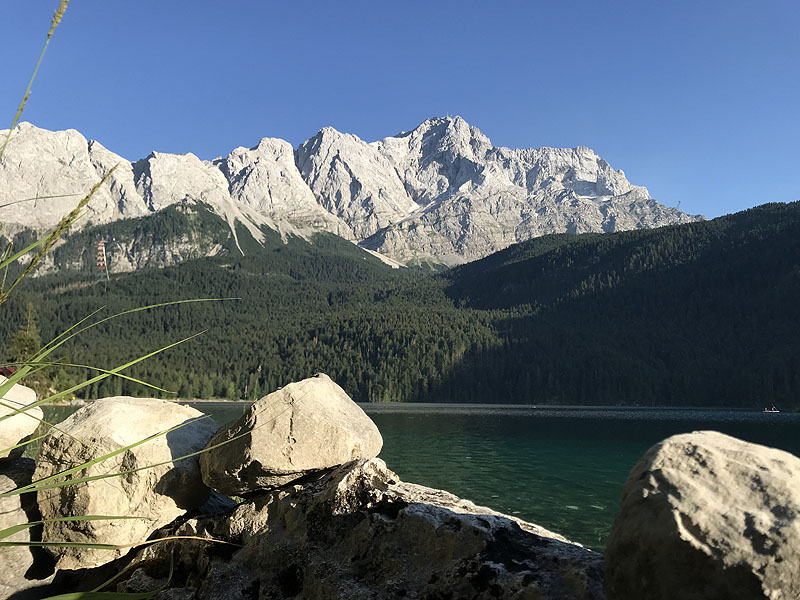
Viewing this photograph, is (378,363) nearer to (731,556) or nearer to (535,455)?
(535,455)

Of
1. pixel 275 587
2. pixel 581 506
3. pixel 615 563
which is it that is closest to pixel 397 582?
pixel 275 587

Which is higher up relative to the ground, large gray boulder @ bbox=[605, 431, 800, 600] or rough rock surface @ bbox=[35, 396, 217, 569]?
large gray boulder @ bbox=[605, 431, 800, 600]

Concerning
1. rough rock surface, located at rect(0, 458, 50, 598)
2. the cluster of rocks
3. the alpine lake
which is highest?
the cluster of rocks

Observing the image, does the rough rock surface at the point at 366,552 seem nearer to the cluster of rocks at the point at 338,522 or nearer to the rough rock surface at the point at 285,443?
the cluster of rocks at the point at 338,522

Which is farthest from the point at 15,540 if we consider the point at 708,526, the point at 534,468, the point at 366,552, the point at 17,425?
the point at 534,468

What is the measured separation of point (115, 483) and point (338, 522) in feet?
16.4

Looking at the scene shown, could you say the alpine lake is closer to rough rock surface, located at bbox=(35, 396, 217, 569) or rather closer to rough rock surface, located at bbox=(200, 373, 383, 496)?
rough rock surface, located at bbox=(35, 396, 217, 569)

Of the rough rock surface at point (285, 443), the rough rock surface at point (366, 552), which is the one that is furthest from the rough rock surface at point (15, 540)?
the rough rock surface at point (285, 443)

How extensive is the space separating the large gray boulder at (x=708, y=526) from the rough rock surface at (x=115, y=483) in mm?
8295

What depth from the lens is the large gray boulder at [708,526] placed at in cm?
364

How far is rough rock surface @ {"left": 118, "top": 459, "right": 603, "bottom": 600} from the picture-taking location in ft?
19.1

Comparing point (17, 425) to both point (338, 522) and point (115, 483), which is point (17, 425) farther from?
point (338, 522)

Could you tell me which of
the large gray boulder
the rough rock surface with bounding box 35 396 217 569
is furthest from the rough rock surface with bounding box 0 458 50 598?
the large gray boulder

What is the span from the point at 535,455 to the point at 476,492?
19059 millimetres
